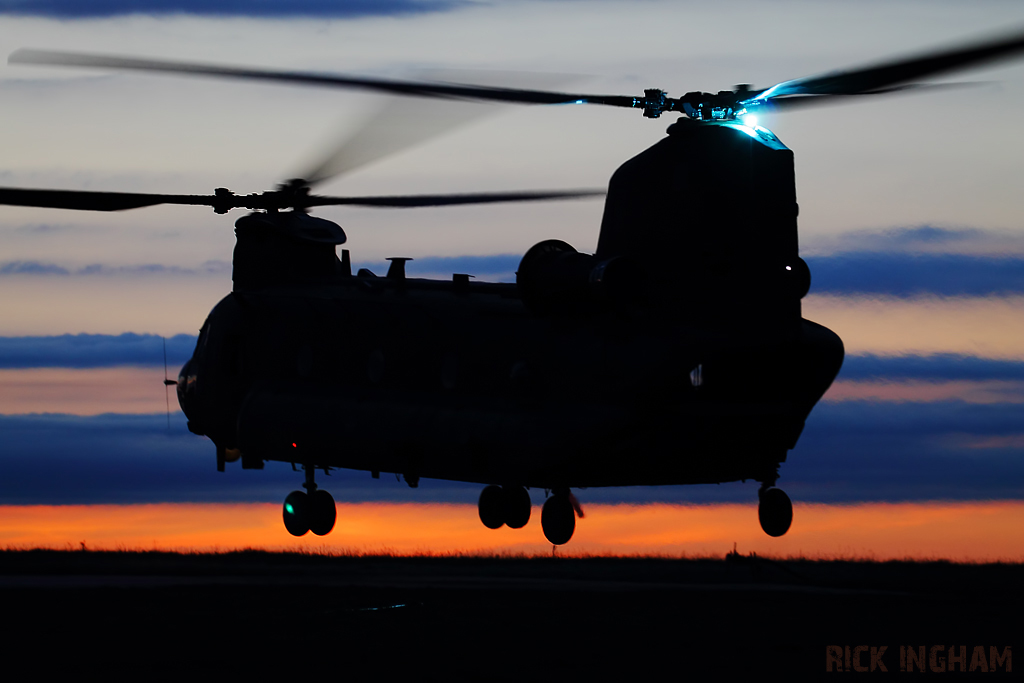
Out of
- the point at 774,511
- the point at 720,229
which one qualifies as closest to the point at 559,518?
the point at 774,511

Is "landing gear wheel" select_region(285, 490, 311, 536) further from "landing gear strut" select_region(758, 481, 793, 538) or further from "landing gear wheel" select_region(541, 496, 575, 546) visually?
"landing gear strut" select_region(758, 481, 793, 538)

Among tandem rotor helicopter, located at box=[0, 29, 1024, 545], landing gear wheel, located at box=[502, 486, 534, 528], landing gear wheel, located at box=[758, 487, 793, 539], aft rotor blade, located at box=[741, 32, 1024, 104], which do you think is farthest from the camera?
landing gear wheel, located at box=[502, 486, 534, 528]

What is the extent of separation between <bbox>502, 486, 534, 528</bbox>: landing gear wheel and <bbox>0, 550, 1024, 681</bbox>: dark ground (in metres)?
1.63

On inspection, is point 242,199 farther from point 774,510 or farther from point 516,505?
point 774,510

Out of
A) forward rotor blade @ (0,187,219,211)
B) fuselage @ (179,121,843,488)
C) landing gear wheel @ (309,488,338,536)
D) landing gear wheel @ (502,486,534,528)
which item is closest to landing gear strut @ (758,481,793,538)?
fuselage @ (179,121,843,488)

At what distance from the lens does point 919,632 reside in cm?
2584

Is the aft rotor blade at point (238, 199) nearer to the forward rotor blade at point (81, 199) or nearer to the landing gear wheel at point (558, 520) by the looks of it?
the forward rotor blade at point (81, 199)

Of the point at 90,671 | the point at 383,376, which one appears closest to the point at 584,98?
the point at 383,376

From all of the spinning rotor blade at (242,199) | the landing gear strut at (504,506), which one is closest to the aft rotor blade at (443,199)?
the spinning rotor blade at (242,199)

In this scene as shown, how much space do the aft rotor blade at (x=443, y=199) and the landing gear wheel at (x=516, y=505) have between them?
665cm

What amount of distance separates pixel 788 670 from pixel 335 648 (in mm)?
7657

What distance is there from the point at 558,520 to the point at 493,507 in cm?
215

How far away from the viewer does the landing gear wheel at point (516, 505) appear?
30828mm

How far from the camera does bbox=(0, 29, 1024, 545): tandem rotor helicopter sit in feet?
87.4
